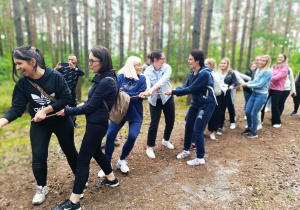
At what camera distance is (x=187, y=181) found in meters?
3.29

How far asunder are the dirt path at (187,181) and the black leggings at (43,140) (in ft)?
1.83

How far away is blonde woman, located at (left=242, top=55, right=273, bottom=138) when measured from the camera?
4793 millimetres

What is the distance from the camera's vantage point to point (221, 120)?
5.63 m

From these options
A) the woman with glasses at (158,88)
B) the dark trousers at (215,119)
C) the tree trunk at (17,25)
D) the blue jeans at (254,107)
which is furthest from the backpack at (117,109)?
→ the tree trunk at (17,25)

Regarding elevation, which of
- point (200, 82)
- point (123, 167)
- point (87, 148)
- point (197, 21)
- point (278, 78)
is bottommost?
point (123, 167)

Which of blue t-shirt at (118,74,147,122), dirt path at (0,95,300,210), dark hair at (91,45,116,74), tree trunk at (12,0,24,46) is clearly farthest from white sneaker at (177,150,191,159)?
tree trunk at (12,0,24,46)

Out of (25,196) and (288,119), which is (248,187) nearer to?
(25,196)

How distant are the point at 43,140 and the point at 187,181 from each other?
234 cm

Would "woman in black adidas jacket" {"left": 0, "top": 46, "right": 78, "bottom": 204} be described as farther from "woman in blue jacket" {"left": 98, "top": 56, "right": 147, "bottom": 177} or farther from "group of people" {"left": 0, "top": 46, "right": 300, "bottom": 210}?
"woman in blue jacket" {"left": 98, "top": 56, "right": 147, "bottom": 177}

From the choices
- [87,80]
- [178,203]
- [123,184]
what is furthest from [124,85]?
[87,80]

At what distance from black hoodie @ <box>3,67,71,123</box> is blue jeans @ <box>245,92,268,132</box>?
458 cm

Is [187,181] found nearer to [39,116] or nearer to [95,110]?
[95,110]

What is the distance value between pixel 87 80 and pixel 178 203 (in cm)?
1397

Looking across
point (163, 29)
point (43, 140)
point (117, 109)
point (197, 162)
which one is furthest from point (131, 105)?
point (163, 29)
